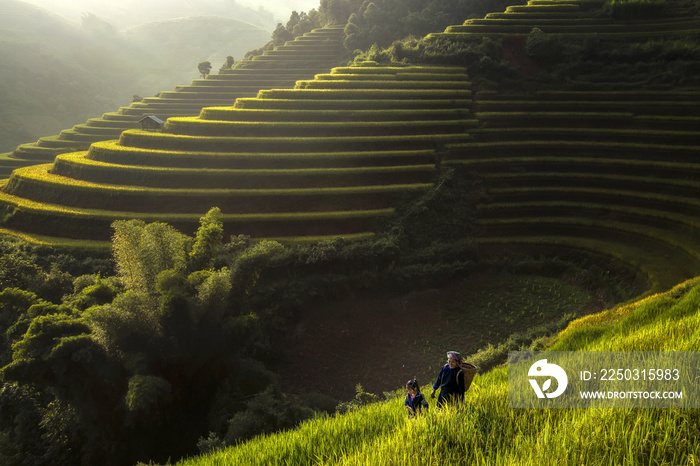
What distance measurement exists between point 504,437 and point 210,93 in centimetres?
5419

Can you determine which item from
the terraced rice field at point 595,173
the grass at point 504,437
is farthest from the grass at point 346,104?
the grass at point 504,437

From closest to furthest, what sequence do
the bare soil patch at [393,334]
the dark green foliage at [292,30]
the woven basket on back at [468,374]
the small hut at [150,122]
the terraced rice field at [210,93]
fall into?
1. the woven basket on back at [468,374]
2. the bare soil patch at [393,334]
3. the small hut at [150,122]
4. the terraced rice field at [210,93]
5. the dark green foliage at [292,30]

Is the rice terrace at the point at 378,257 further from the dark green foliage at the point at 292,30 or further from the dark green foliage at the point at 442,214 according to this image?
the dark green foliage at the point at 292,30

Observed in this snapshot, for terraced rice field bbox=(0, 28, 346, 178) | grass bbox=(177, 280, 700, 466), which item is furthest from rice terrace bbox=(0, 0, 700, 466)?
terraced rice field bbox=(0, 28, 346, 178)

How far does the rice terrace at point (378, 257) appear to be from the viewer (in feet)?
20.0

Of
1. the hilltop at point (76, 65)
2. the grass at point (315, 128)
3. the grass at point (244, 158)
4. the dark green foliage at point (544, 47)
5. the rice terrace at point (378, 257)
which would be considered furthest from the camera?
the hilltop at point (76, 65)

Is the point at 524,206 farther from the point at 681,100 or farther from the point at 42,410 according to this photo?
the point at 42,410

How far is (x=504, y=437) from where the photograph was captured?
3928 millimetres

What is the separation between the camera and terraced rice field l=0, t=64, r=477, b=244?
2169 centimetres

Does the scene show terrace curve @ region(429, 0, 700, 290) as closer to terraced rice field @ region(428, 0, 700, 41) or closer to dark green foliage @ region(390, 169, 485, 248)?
terraced rice field @ region(428, 0, 700, 41)

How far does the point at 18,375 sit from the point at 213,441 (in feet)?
18.1

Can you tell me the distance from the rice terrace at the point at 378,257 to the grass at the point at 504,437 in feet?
0.11

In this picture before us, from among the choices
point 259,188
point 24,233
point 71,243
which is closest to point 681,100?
point 259,188

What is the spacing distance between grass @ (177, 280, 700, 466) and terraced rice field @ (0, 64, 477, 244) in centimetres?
1637
